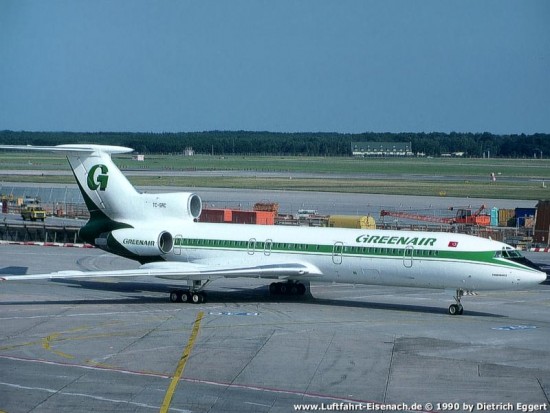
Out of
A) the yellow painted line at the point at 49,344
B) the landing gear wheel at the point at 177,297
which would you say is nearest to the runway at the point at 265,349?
the yellow painted line at the point at 49,344

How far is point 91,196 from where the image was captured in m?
38.5

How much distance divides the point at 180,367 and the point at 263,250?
12253 millimetres

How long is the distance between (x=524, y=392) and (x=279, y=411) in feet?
19.6

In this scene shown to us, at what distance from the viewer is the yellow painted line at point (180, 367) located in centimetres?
2038

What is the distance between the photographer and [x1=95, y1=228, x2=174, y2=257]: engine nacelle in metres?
36.9

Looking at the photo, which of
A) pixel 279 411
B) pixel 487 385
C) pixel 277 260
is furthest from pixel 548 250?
pixel 279 411

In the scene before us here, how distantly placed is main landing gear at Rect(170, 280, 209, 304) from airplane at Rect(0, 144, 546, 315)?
0.04m

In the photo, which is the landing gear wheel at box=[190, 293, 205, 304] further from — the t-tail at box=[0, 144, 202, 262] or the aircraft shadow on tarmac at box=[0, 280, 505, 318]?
the t-tail at box=[0, 144, 202, 262]

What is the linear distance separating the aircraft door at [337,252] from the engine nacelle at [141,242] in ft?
22.4

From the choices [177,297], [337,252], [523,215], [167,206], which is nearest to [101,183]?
[167,206]

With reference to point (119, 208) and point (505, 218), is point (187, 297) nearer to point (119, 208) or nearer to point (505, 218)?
point (119, 208)

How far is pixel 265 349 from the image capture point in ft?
86.6

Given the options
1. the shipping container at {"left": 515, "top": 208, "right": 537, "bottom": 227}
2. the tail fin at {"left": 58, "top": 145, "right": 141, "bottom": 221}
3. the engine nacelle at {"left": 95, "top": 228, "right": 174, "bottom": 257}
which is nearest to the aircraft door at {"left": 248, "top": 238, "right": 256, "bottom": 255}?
the engine nacelle at {"left": 95, "top": 228, "right": 174, "bottom": 257}

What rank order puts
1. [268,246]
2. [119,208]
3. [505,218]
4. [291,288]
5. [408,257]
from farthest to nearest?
1. [505,218]
2. [119,208]
3. [291,288]
4. [268,246]
5. [408,257]
